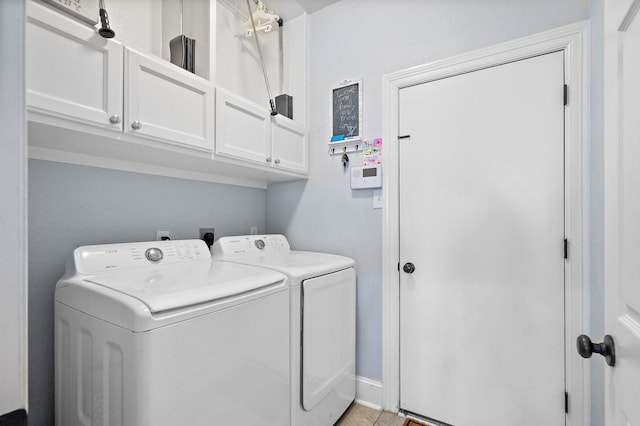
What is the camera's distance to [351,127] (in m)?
2.11

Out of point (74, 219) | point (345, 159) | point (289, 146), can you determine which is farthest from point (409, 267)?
point (74, 219)

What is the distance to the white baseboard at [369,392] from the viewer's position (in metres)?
1.95

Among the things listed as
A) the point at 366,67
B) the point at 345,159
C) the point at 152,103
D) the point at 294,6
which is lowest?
the point at 345,159

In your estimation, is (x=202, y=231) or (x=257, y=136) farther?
(x=202, y=231)

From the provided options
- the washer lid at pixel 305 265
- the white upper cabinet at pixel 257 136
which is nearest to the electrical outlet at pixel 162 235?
the washer lid at pixel 305 265

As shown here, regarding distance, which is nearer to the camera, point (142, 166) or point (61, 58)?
point (61, 58)

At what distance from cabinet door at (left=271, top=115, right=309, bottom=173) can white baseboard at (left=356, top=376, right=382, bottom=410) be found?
5.10 feet

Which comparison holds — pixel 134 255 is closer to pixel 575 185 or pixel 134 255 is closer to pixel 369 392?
pixel 369 392

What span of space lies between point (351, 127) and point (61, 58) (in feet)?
5.14

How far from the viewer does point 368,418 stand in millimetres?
1846

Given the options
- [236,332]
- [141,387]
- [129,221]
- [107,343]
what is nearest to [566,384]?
[236,332]

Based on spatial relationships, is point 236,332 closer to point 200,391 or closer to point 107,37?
point 200,391

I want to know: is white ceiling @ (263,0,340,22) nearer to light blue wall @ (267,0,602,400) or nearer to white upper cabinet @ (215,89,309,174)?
light blue wall @ (267,0,602,400)

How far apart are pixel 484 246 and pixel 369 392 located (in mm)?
1227
